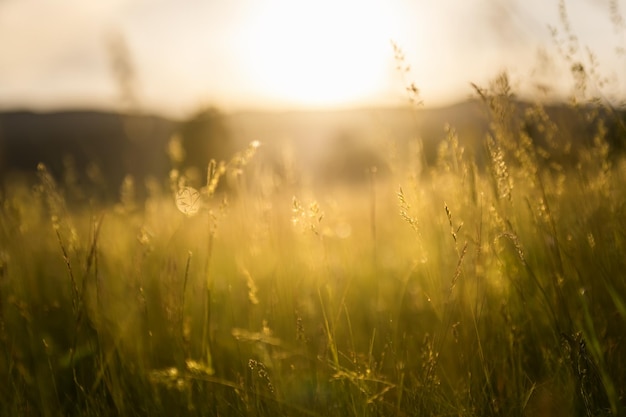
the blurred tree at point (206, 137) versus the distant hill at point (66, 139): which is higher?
the distant hill at point (66, 139)

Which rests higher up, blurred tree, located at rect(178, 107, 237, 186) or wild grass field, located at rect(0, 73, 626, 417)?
blurred tree, located at rect(178, 107, 237, 186)

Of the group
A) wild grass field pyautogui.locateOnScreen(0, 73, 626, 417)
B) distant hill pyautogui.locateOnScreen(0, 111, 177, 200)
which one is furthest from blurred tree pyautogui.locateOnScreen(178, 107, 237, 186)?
distant hill pyautogui.locateOnScreen(0, 111, 177, 200)

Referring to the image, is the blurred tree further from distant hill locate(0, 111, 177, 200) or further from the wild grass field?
distant hill locate(0, 111, 177, 200)

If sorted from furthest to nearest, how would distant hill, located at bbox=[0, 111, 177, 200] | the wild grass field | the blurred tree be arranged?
distant hill, located at bbox=[0, 111, 177, 200] < the blurred tree < the wild grass field

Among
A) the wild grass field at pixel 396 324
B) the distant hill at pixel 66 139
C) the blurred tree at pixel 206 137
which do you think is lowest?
the wild grass field at pixel 396 324

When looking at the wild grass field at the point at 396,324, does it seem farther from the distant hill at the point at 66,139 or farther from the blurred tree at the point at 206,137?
the distant hill at the point at 66,139

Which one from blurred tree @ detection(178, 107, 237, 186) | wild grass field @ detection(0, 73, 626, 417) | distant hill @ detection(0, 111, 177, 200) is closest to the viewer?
wild grass field @ detection(0, 73, 626, 417)

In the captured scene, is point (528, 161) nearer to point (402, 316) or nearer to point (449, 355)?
point (449, 355)

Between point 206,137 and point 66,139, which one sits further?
point 66,139

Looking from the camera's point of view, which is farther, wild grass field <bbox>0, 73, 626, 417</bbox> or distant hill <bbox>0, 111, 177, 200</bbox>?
distant hill <bbox>0, 111, 177, 200</bbox>

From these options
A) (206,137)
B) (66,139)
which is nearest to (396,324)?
(206,137)

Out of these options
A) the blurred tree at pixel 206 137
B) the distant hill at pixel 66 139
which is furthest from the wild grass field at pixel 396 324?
the distant hill at pixel 66 139

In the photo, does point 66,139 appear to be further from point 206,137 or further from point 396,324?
point 396,324

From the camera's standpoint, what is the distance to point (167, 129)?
A: 56.2 m
